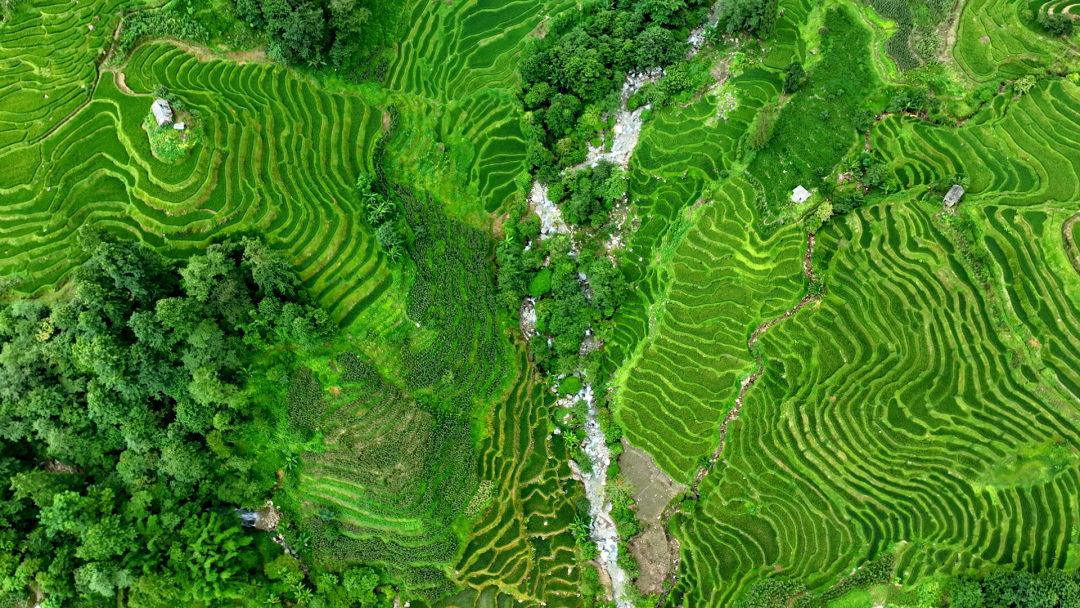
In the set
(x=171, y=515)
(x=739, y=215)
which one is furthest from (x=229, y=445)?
(x=739, y=215)

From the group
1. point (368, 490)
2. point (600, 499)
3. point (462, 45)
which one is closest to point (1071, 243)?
point (600, 499)

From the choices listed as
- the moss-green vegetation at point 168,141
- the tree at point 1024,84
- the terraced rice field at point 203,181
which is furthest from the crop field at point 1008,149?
the moss-green vegetation at point 168,141

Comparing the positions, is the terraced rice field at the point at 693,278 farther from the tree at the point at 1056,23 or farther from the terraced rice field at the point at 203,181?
the terraced rice field at the point at 203,181

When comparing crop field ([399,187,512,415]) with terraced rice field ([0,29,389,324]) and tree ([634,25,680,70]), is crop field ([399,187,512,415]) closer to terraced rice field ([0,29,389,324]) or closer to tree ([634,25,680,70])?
terraced rice field ([0,29,389,324])

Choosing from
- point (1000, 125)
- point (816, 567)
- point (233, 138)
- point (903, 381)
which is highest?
point (233, 138)

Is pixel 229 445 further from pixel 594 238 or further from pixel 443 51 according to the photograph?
pixel 443 51

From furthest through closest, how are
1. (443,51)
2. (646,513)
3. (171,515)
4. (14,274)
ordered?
(443,51), (646,513), (14,274), (171,515)
